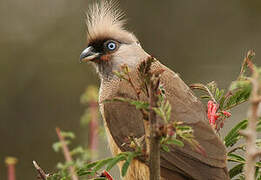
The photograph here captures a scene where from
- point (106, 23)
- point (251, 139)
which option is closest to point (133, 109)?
point (106, 23)

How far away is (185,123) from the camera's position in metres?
3.83

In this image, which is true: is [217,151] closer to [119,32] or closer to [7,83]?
[119,32]

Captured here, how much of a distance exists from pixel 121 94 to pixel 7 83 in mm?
5361

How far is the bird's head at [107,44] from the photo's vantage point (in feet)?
17.4

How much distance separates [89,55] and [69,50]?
4.88 meters

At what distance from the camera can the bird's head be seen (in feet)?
17.4

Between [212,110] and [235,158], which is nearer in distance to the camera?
[235,158]

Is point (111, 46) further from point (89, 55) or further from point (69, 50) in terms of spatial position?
point (69, 50)

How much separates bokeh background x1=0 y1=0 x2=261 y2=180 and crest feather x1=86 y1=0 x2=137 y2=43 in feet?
11.3

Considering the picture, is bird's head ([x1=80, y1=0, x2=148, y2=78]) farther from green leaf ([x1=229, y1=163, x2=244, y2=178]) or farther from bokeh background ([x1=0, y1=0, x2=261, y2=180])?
bokeh background ([x1=0, y1=0, x2=261, y2=180])

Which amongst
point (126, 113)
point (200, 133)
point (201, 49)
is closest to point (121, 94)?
point (126, 113)

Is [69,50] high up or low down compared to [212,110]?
up

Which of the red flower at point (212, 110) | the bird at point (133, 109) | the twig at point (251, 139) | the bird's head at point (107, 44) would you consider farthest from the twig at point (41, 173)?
the bird's head at point (107, 44)

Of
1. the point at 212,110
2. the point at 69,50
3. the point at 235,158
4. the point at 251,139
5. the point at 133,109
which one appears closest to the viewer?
the point at 251,139
